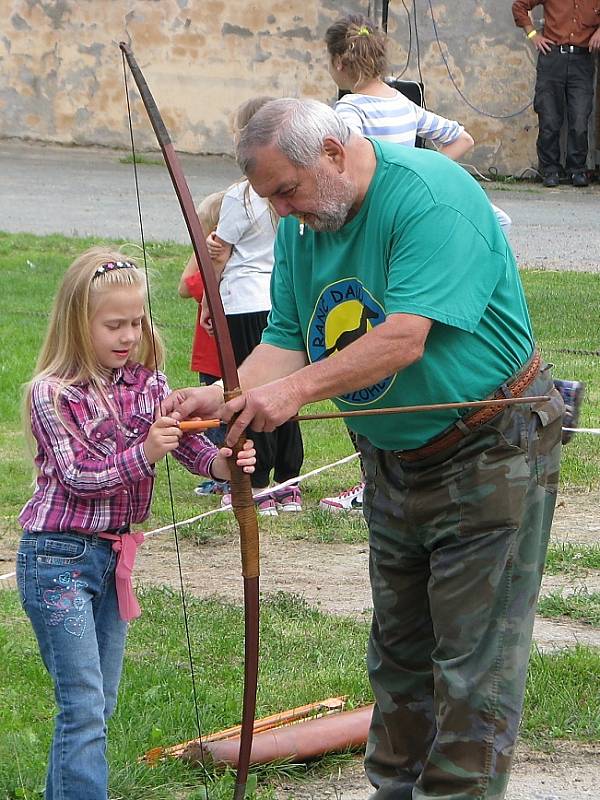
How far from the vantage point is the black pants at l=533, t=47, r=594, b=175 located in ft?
50.5

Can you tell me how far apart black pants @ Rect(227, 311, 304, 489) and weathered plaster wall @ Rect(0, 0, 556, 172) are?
1120 centimetres

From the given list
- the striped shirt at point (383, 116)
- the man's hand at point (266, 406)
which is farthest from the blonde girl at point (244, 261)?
the man's hand at point (266, 406)

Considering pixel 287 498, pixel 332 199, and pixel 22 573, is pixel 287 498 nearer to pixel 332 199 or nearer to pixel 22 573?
pixel 22 573

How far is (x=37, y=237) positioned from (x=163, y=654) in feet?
26.6

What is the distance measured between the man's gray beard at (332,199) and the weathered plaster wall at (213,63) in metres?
14.2

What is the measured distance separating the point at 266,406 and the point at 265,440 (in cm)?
323

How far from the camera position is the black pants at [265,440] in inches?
237

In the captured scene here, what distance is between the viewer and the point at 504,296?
10.3 ft

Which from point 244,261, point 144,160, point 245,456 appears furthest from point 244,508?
point 144,160

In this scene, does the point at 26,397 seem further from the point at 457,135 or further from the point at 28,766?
the point at 457,135

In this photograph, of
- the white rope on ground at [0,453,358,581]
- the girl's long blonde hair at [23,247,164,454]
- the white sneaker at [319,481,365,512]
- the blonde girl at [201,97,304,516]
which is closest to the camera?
the girl's long blonde hair at [23,247,164,454]

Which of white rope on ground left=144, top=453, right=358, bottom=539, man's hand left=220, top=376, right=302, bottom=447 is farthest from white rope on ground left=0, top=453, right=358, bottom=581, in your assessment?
man's hand left=220, top=376, right=302, bottom=447

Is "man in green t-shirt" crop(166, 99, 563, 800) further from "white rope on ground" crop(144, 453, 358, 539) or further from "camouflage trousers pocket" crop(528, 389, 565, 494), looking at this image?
"white rope on ground" crop(144, 453, 358, 539)

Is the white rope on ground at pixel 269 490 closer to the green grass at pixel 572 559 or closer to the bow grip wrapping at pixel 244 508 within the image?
the green grass at pixel 572 559
